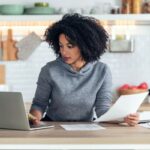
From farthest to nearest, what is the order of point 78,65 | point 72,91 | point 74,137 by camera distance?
point 78,65 → point 72,91 → point 74,137

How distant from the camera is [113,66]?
164 inches

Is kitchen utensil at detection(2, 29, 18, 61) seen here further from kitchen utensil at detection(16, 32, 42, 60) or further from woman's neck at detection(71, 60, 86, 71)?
woman's neck at detection(71, 60, 86, 71)

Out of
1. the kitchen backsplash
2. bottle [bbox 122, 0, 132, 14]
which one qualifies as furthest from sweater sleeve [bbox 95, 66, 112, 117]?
the kitchen backsplash

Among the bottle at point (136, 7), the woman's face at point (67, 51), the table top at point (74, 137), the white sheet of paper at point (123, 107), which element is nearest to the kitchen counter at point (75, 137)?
the table top at point (74, 137)

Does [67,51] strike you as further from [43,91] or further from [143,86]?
[143,86]

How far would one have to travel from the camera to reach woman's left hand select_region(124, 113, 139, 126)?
84.4 inches

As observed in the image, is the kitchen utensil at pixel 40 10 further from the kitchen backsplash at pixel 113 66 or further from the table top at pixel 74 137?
the table top at pixel 74 137

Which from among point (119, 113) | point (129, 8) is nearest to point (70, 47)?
point (119, 113)

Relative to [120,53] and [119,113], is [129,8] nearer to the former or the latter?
[120,53]

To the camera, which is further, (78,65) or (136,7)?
(136,7)

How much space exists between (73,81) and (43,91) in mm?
171

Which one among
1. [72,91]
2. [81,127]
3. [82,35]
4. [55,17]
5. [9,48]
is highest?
[55,17]

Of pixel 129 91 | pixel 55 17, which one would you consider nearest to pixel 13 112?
pixel 55 17

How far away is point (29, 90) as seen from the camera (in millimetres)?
4121
